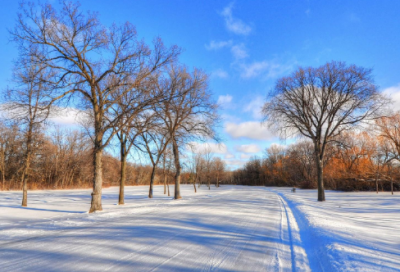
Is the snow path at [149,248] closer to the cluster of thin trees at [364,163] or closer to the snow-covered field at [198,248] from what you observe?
the snow-covered field at [198,248]

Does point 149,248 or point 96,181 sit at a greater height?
point 96,181

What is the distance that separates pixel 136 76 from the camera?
11.8m

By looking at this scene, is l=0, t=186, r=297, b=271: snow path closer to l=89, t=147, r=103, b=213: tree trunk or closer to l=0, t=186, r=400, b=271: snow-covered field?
l=0, t=186, r=400, b=271: snow-covered field

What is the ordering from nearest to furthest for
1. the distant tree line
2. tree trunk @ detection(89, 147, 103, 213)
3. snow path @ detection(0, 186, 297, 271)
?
snow path @ detection(0, 186, 297, 271) < tree trunk @ detection(89, 147, 103, 213) < the distant tree line

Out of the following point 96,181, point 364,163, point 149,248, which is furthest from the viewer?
point 364,163

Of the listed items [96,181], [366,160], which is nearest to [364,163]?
[366,160]

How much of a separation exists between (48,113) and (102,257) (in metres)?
9.70

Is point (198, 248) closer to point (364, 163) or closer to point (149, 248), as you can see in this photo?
point (149, 248)

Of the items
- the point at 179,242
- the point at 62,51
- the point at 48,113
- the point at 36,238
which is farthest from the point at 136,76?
the point at 179,242

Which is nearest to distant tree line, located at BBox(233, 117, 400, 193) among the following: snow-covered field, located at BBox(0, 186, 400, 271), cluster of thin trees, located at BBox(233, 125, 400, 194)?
cluster of thin trees, located at BBox(233, 125, 400, 194)

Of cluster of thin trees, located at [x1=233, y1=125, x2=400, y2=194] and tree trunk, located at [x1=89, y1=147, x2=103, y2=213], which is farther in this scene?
cluster of thin trees, located at [x1=233, y1=125, x2=400, y2=194]

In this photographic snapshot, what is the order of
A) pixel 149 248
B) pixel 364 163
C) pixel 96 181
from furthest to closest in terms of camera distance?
1. pixel 364 163
2. pixel 96 181
3. pixel 149 248

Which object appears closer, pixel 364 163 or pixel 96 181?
pixel 96 181

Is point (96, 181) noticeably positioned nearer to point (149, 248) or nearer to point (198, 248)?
point (149, 248)
